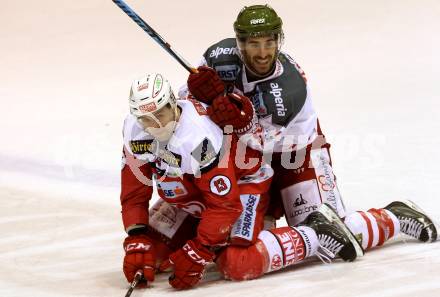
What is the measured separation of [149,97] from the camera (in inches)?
146

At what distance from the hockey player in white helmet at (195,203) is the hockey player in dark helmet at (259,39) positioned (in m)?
0.35

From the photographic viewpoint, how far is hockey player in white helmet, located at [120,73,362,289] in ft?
12.3

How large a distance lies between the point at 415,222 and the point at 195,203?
102cm

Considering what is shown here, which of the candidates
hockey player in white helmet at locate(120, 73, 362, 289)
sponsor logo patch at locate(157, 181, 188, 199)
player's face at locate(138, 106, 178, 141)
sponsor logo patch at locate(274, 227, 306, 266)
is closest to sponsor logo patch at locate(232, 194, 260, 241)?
hockey player in white helmet at locate(120, 73, 362, 289)

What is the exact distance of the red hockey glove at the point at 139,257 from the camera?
3848 mm

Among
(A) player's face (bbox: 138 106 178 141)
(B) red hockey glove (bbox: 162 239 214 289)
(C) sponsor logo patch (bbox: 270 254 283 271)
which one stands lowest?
(C) sponsor logo patch (bbox: 270 254 283 271)

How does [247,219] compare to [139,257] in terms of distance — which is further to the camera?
[247,219]

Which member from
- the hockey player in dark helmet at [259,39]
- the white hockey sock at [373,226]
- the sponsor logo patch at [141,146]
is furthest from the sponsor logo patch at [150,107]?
the white hockey sock at [373,226]

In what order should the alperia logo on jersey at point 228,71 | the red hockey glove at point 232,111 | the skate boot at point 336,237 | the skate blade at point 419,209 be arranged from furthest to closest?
1. the skate blade at point 419,209
2. the alperia logo on jersey at point 228,71
3. the skate boot at point 336,237
4. the red hockey glove at point 232,111

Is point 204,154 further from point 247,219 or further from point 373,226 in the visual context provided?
point 373,226

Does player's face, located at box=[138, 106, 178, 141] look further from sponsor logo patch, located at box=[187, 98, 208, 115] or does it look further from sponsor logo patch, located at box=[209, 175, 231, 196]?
sponsor logo patch, located at box=[209, 175, 231, 196]

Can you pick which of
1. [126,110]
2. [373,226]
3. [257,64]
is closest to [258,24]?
[257,64]

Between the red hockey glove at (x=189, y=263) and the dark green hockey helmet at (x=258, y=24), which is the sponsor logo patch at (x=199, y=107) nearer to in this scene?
the dark green hockey helmet at (x=258, y=24)

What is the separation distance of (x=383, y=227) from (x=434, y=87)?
9.13 feet
